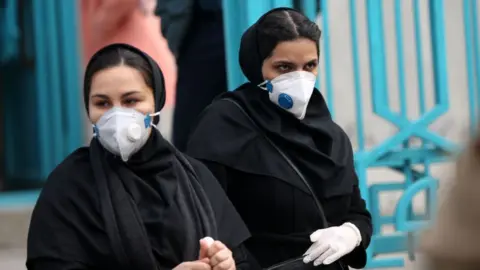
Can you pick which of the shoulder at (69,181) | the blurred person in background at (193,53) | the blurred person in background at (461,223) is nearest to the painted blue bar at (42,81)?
the blurred person in background at (193,53)

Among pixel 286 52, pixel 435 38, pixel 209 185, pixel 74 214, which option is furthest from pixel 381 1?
pixel 74 214

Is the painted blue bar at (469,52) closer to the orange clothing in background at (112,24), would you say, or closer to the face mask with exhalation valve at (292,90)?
the orange clothing in background at (112,24)

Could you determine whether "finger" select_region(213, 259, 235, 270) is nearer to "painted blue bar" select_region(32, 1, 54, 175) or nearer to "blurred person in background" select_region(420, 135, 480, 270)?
"blurred person in background" select_region(420, 135, 480, 270)

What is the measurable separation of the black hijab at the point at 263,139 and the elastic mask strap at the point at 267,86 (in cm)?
2

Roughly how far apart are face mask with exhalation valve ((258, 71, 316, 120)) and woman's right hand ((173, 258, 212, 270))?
1.95 feet

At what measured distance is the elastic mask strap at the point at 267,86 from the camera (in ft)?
6.80

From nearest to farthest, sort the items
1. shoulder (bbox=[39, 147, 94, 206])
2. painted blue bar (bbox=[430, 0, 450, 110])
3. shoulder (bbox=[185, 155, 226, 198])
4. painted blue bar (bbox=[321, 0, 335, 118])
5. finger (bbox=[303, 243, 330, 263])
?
shoulder (bbox=[39, 147, 94, 206]), shoulder (bbox=[185, 155, 226, 198]), finger (bbox=[303, 243, 330, 263]), painted blue bar (bbox=[321, 0, 335, 118]), painted blue bar (bbox=[430, 0, 450, 110])

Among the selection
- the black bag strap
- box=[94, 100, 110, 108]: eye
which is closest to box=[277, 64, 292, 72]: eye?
the black bag strap

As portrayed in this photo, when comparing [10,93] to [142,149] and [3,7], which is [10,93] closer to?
[3,7]

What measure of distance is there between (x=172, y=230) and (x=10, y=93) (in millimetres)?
2696

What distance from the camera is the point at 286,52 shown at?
6.69ft

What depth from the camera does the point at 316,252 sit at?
1.99m

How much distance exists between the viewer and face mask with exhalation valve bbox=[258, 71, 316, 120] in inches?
79.8

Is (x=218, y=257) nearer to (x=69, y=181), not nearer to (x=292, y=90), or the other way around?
(x=69, y=181)
